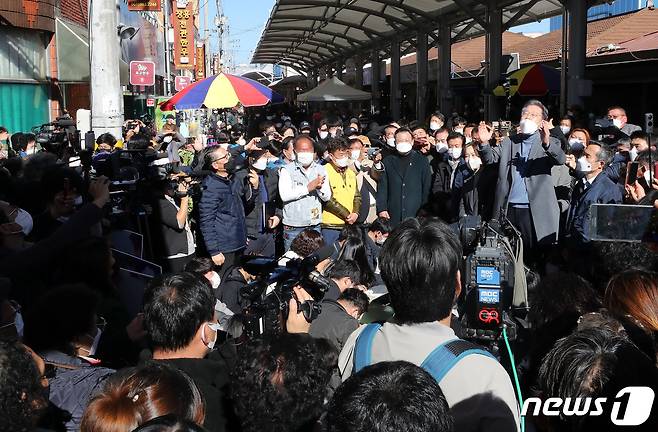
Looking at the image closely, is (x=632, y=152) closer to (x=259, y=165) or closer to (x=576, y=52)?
(x=259, y=165)

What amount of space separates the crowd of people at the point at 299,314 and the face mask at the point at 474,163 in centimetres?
116

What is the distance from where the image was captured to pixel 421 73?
26.4 m

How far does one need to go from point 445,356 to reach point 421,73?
24662mm

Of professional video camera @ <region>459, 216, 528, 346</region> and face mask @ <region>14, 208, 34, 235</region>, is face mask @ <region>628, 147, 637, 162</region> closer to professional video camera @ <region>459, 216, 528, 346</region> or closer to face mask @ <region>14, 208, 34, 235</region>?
professional video camera @ <region>459, 216, 528, 346</region>

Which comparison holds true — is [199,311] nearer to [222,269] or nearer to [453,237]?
[453,237]

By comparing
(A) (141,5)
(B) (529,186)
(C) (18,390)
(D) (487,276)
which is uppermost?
(A) (141,5)

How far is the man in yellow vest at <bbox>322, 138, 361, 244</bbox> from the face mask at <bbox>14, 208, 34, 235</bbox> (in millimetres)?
3636

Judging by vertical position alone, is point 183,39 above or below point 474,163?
above

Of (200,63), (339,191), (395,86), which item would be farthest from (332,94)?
(200,63)

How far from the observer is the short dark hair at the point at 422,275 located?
2.78 m

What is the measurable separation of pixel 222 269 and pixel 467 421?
5.30 metres

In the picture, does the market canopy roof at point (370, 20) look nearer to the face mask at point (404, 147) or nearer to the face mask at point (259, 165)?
the face mask at point (404, 147)

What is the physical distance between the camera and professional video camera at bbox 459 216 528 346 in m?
3.80

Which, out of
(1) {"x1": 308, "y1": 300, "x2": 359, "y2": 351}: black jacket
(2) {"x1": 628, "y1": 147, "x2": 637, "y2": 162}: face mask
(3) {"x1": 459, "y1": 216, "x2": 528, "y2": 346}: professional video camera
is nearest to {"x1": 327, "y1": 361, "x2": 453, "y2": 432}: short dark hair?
(3) {"x1": 459, "y1": 216, "x2": 528, "y2": 346}: professional video camera
